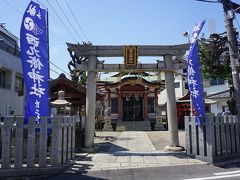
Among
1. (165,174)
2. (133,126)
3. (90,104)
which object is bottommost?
(165,174)

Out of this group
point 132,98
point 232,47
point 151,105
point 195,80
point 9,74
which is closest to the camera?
point 195,80

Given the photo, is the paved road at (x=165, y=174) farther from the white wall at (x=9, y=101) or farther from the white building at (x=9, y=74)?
the white wall at (x=9, y=101)

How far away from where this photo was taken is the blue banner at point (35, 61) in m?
8.18

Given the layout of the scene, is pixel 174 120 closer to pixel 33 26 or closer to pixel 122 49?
pixel 122 49

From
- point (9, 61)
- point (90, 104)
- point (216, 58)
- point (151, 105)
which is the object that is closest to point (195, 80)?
point (90, 104)

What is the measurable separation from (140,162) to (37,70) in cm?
489

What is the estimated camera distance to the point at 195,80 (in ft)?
31.9

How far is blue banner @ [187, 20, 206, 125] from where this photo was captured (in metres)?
9.47

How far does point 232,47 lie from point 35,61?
27.0 feet

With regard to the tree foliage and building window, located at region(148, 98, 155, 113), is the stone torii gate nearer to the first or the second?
the tree foliage

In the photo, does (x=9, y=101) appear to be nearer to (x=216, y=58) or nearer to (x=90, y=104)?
(x=90, y=104)

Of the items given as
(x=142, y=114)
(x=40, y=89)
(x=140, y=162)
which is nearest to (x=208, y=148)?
(x=140, y=162)

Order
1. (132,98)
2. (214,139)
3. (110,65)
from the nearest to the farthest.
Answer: (214,139) → (110,65) → (132,98)

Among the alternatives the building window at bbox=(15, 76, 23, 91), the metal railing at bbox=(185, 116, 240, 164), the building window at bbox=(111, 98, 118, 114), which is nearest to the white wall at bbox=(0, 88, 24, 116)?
the building window at bbox=(15, 76, 23, 91)
